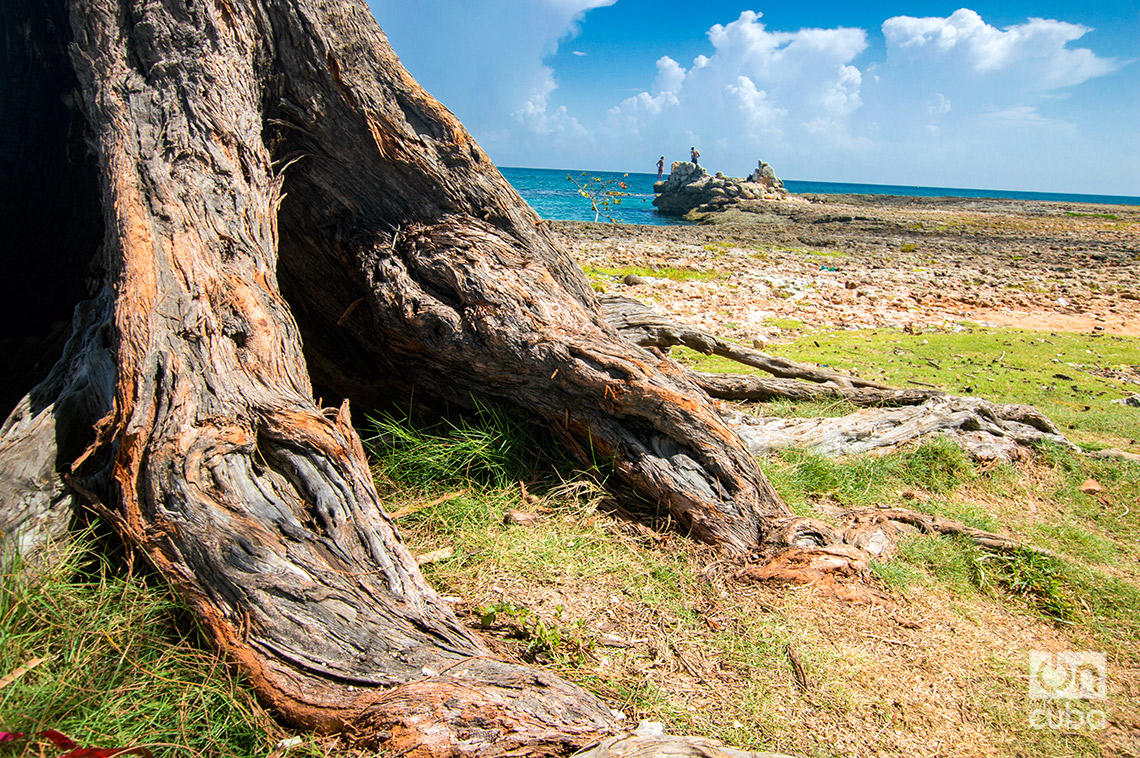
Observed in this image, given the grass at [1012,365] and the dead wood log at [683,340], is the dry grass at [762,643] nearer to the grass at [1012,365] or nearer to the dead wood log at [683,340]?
the dead wood log at [683,340]

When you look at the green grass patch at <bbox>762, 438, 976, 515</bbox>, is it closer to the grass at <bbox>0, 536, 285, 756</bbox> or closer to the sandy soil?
the grass at <bbox>0, 536, 285, 756</bbox>

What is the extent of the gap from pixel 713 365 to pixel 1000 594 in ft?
17.4

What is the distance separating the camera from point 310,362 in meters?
5.21

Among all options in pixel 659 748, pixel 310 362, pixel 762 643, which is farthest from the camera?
pixel 310 362

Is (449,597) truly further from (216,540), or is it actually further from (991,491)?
(991,491)

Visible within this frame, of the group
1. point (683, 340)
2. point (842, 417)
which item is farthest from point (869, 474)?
point (683, 340)

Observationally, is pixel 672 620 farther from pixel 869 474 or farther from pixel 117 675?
pixel 869 474

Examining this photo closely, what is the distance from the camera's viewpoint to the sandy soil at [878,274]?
47.3ft

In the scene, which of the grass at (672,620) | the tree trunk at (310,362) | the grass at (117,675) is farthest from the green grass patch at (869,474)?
the grass at (117,675)

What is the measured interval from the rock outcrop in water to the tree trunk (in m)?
59.8

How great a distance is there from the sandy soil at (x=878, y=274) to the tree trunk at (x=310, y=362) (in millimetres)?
7332

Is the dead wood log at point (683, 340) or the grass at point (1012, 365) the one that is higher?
the dead wood log at point (683, 340)
